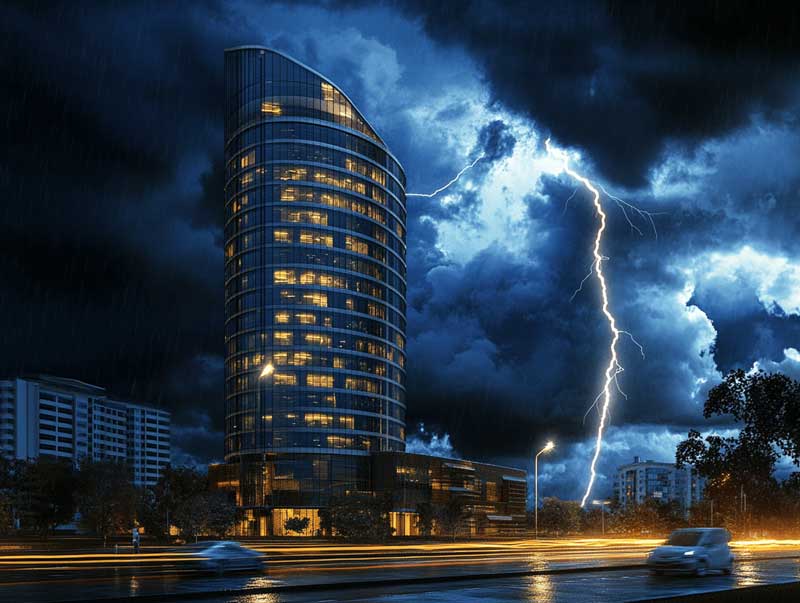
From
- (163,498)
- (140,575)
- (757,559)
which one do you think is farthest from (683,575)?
(163,498)

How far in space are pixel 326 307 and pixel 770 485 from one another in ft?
476

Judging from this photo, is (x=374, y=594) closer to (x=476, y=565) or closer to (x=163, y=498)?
(x=476, y=565)

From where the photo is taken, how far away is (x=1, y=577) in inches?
1268

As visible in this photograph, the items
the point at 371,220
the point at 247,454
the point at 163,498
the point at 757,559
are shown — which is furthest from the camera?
the point at 371,220

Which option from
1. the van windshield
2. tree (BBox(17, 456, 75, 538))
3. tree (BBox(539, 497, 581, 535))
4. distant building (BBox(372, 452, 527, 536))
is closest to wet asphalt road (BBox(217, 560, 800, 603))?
the van windshield

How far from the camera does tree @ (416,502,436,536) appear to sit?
138m

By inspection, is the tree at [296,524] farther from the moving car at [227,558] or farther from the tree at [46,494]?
the moving car at [227,558]

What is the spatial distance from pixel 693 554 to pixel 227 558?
55.1 feet

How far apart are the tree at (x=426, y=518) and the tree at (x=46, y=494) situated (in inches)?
2032

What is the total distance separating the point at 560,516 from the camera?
6211 inches

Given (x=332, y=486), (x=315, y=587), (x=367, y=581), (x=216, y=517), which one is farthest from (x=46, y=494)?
(x=315, y=587)

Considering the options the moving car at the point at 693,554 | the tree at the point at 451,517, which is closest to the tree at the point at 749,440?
the moving car at the point at 693,554

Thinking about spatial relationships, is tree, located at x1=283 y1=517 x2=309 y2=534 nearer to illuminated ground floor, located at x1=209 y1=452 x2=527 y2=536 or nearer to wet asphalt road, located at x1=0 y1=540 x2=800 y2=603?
illuminated ground floor, located at x1=209 y1=452 x2=527 y2=536

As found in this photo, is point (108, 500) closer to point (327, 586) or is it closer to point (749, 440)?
point (327, 586)
